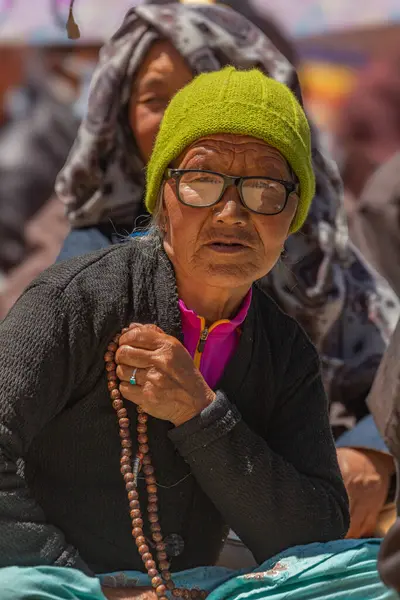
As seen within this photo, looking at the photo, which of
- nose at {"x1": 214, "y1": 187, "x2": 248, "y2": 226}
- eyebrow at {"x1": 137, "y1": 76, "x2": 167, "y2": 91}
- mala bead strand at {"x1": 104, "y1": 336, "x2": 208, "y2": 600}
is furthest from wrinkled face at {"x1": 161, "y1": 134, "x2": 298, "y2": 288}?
eyebrow at {"x1": 137, "y1": 76, "x2": 167, "y2": 91}

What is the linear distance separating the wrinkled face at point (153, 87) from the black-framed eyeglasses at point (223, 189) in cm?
108

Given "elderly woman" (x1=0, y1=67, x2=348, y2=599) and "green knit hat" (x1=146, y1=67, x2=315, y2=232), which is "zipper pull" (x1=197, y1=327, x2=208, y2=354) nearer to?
"elderly woman" (x1=0, y1=67, x2=348, y2=599)

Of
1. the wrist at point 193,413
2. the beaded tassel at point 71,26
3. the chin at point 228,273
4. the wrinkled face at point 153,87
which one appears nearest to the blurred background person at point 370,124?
the wrinkled face at point 153,87

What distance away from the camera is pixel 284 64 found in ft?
11.7

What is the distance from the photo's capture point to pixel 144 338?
2344 millimetres

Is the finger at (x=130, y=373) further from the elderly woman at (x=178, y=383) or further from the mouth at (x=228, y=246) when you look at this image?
the mouth at (x=228, y=246)

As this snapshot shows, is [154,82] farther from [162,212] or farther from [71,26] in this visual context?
[162,212]

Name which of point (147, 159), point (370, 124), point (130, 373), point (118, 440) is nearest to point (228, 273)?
point (130, 373)

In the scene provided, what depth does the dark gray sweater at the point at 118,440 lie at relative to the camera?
228 centimetres

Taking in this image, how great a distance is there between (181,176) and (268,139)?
0.20m

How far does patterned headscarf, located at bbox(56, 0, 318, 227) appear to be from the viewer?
3539 millimetres

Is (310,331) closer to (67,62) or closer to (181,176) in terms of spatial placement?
(181,176)

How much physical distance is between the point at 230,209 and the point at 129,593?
82cm

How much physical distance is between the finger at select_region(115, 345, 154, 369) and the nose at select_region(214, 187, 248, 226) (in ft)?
1.02
